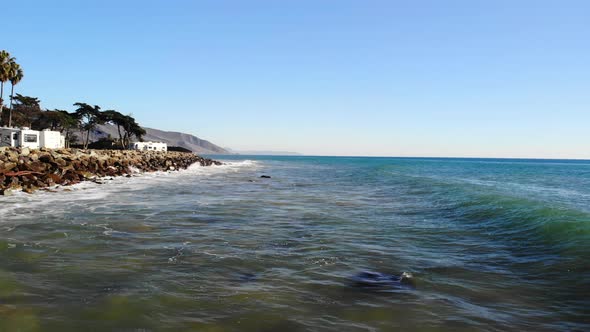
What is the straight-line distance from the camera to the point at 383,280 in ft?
21.8

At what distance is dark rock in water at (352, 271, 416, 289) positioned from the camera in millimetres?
6325

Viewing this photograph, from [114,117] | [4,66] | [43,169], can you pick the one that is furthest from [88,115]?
[43,169]

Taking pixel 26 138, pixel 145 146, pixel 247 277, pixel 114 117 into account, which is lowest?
pixel 247 277

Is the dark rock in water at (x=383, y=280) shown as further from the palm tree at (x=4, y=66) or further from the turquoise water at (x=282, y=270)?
the palm tree at (x=4, y=66)

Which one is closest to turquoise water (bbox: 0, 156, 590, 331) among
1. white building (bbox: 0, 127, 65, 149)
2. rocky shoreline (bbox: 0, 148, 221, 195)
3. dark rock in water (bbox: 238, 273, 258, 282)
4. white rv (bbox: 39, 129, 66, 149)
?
dark rock in water (bbox: 238, 273, 258, 282)

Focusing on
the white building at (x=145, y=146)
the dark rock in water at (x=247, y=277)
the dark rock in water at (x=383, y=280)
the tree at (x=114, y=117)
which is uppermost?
the tree at (x=114, y=117)

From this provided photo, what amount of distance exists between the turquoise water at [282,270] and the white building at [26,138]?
3590 centimetres

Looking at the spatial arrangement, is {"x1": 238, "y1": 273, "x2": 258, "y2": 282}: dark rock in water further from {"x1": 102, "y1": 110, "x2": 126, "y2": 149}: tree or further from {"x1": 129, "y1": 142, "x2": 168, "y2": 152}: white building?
{"x1": 129, "y1": 142, "x2": 168, "y2": 152}: white building

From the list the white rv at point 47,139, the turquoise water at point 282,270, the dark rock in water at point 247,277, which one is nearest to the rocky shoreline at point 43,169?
the turquoise water at point 282,270

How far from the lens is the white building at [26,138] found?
43.0 meters

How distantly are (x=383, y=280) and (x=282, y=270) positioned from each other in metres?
1.76

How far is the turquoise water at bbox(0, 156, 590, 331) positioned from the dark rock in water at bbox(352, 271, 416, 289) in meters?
0.17

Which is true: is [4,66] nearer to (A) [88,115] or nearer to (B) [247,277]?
(A) [88,115]

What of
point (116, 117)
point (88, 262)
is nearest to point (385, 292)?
point (88, 262)
